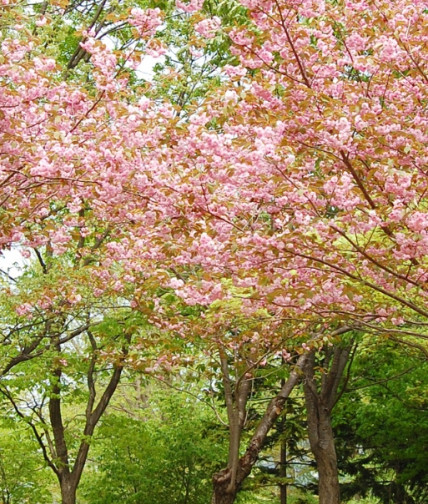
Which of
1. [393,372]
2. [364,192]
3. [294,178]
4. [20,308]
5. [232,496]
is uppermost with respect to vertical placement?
[393,372]

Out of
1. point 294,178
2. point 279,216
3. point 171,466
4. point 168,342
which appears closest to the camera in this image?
point 294,178

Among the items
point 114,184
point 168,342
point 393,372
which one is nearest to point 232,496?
point 168,342

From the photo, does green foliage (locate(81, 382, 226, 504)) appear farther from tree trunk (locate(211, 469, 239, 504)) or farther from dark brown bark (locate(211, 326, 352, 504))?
tree trunk (locate(211, 469, 239, 504))

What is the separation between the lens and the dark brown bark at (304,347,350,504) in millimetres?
11578

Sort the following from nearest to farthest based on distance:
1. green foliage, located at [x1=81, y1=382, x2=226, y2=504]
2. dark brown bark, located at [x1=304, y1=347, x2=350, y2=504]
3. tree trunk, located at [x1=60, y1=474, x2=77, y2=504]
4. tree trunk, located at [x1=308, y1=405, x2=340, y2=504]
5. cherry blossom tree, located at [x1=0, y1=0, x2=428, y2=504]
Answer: cherry blossom tree, located at [x1=0, y1=0, x2=428, y2=504], tree trunk, located at [x1=308, y1=405, x2=340, y2=504], dark brown bark, located at [x1=304, y1=347, x2=350, y2=504], tree trunk, located at [x1=60, y1=474, x2=77, y2=504], green foliage, located at [x1=81, y1=382, x2=226, y2=504]

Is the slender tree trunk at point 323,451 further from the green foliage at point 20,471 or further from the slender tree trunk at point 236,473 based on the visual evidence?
the green foliage at point 20,471

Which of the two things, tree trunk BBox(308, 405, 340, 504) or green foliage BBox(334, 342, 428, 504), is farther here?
green foliage BBox(334, 342, 428, 504)

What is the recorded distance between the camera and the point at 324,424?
12281 millimetres

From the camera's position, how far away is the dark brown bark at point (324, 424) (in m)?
A: 11.6

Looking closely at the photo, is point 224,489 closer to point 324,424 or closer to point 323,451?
point 323,451

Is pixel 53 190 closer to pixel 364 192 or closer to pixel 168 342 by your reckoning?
pixel 364 192

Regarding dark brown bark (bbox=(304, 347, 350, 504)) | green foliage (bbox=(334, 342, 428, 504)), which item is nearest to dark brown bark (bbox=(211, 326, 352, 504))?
dark brown bark (bbox=(304, 347, 350, 504))

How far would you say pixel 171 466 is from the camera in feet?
45.3

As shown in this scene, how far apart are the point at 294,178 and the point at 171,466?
383 inches
